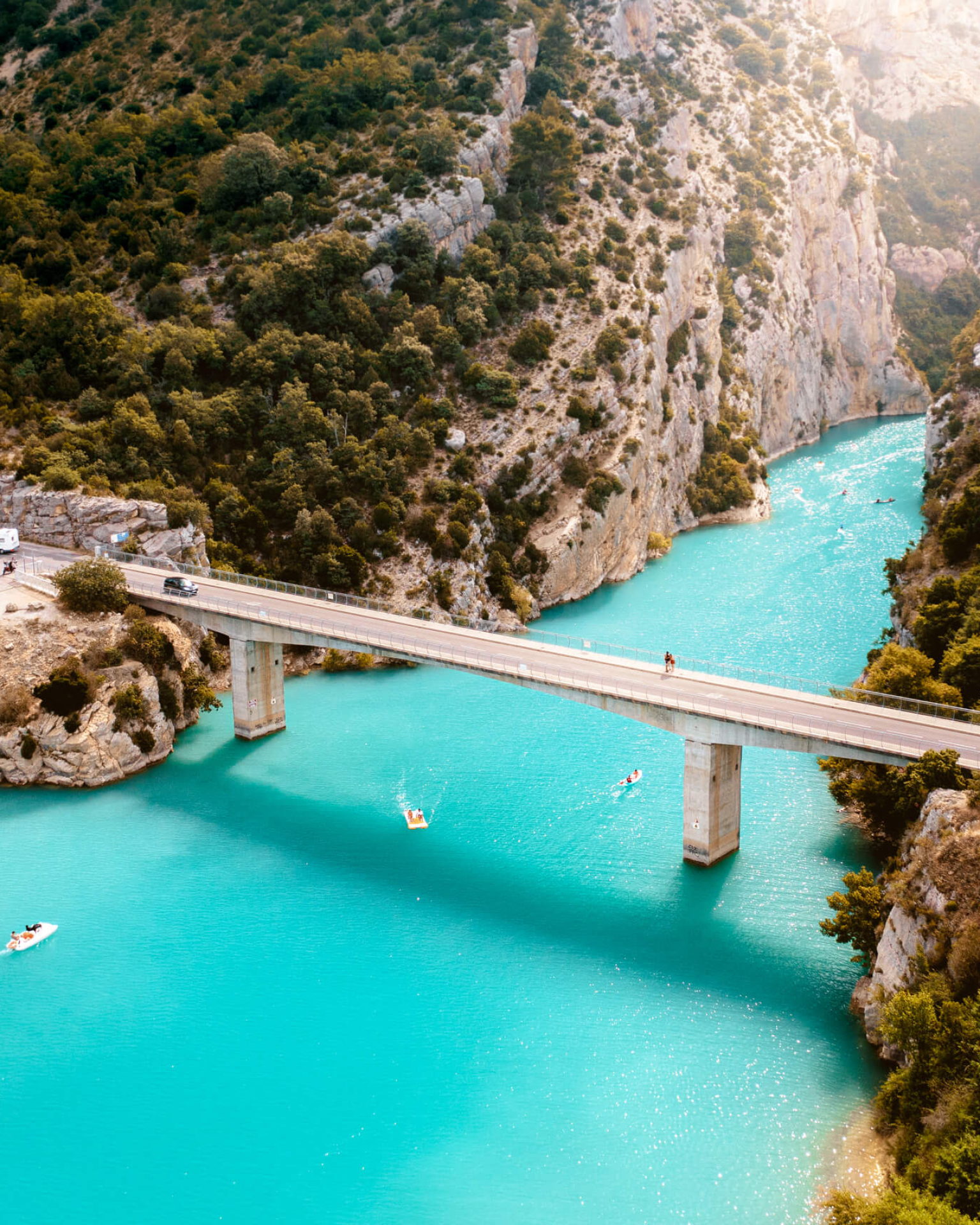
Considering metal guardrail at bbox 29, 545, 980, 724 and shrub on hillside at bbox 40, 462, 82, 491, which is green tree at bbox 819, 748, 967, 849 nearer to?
metal guardrail at bbox 29, 545, 980, 724

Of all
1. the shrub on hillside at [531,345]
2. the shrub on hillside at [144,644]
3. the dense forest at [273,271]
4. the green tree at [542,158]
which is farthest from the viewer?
the green tree at [542,158]

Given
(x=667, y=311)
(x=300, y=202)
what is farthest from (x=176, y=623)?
(x=667, y=311)

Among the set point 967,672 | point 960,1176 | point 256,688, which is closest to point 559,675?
point 967,672

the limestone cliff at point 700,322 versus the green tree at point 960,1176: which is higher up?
the limestone cliff at point 700,322

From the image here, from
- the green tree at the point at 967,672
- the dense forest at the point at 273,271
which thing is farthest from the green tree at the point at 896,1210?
the dense forest at the point at 273,271

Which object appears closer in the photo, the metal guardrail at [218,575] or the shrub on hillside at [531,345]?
the metal guardrail at [218,575]

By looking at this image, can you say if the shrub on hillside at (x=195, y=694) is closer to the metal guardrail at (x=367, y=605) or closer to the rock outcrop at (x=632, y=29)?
the metal guardrail at (x=367, y=605)

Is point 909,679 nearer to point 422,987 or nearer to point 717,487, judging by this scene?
point 422,987

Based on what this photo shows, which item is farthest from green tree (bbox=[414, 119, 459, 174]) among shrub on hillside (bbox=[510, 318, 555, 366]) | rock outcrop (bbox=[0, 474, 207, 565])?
rock outcrop (bbox=[0, 474, 207, 565])
